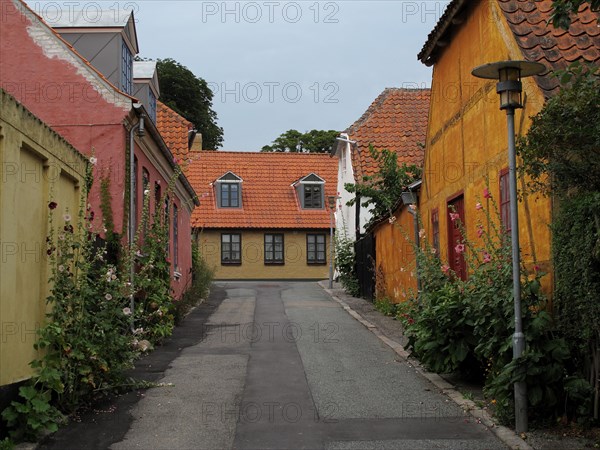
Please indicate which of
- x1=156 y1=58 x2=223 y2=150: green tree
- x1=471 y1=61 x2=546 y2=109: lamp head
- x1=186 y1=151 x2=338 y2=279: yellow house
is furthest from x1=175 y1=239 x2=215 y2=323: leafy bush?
x1=156 y1=58 x2=223 y2=150: green tree

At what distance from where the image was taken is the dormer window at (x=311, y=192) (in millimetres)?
43481

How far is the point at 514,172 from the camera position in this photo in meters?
7.23

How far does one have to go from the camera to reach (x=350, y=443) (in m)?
6.88

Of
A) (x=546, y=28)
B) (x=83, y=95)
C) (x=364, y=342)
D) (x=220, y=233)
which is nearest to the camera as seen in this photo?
(x=546, y=28)

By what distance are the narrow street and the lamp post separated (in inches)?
16.7

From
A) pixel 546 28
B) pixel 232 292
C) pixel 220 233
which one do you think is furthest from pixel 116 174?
pixel 220 233

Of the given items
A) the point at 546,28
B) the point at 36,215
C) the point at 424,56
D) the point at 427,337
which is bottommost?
the point at 427,337

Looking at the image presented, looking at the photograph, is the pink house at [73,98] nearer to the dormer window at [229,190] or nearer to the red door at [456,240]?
the red door at [456,240]

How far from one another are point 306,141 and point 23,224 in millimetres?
54092

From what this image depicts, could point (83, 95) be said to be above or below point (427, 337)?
above

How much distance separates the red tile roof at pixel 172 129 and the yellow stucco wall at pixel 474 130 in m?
11.3

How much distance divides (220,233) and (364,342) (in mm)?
28838

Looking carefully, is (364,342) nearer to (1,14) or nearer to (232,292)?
(1,14)

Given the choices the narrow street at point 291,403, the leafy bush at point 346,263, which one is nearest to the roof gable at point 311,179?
the leafy bush at point 346,263
